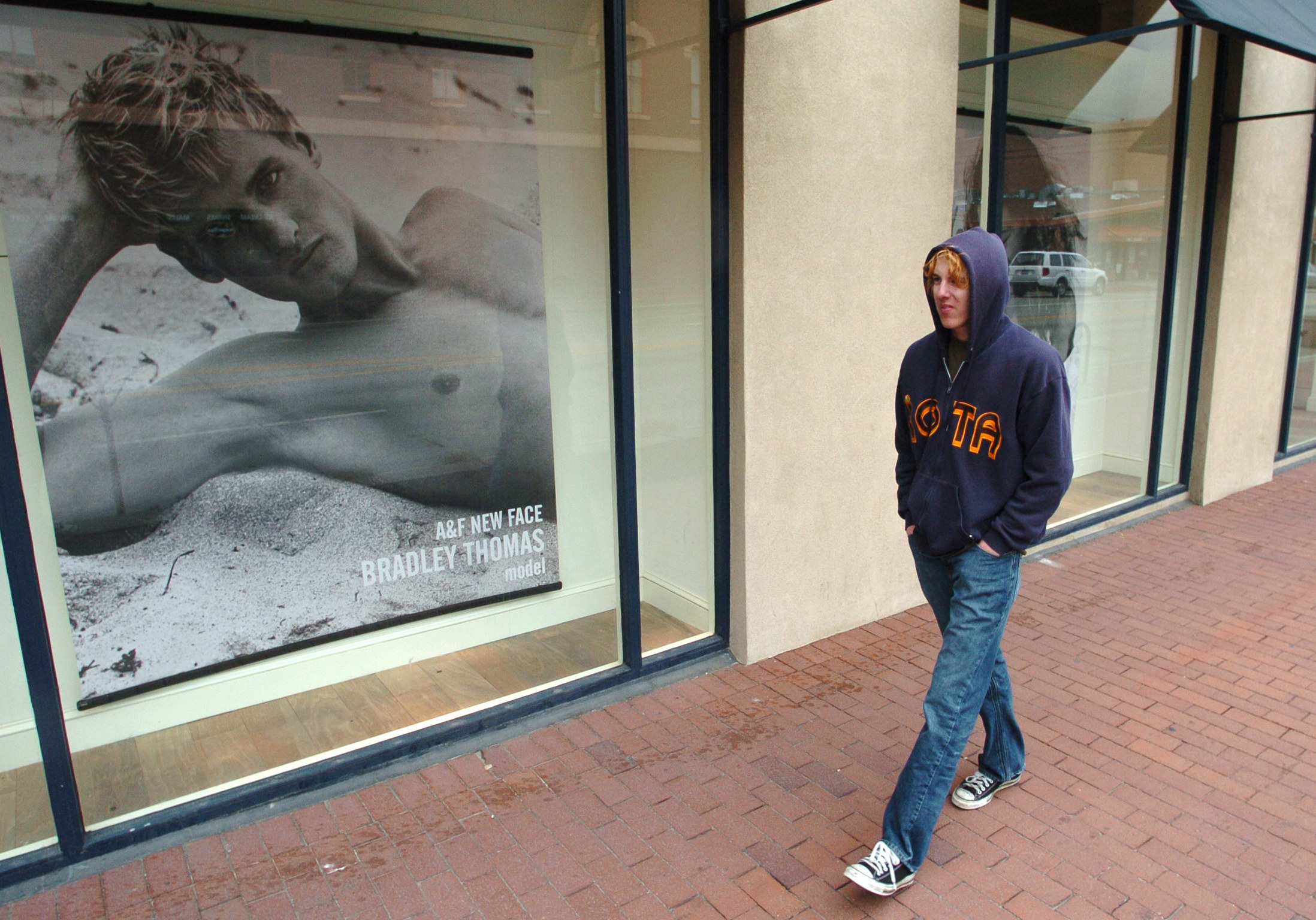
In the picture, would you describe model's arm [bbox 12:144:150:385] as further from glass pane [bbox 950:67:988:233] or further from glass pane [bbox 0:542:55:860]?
glass pane [bbox 950:67:988:233]

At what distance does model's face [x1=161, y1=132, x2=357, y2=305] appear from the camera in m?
3.83

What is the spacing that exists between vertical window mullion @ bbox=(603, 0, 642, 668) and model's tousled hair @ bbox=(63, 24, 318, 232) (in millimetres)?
1433

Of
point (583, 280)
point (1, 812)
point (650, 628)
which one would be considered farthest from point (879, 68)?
point (1, 812)

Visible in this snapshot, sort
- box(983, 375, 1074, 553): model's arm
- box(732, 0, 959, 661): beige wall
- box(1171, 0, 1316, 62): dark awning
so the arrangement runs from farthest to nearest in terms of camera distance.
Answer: box(732, 0, 959, 661): beige wall → box(1171, 0, 1316, 62): dark awning → box(983, 375, 1074, 553): model's arm

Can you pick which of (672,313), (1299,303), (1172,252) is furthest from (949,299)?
(1299,303)

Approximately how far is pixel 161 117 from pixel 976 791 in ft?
13.5

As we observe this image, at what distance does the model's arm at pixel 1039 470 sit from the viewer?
9.41ft

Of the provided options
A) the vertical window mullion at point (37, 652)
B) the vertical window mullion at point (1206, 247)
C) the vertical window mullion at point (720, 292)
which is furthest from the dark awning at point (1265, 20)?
the vertical window mullion at point (37, 652)

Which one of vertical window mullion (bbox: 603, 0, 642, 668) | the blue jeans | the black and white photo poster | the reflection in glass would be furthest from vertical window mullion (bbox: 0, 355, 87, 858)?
the reflection in glass

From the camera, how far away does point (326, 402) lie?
4.23 m

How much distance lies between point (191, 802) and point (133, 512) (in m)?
1.20

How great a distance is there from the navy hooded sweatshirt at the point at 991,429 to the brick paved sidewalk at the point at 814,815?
1156 mm

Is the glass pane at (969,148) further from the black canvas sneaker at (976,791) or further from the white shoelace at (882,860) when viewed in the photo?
the white shoelace at (882,860)

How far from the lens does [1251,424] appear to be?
807 cm
